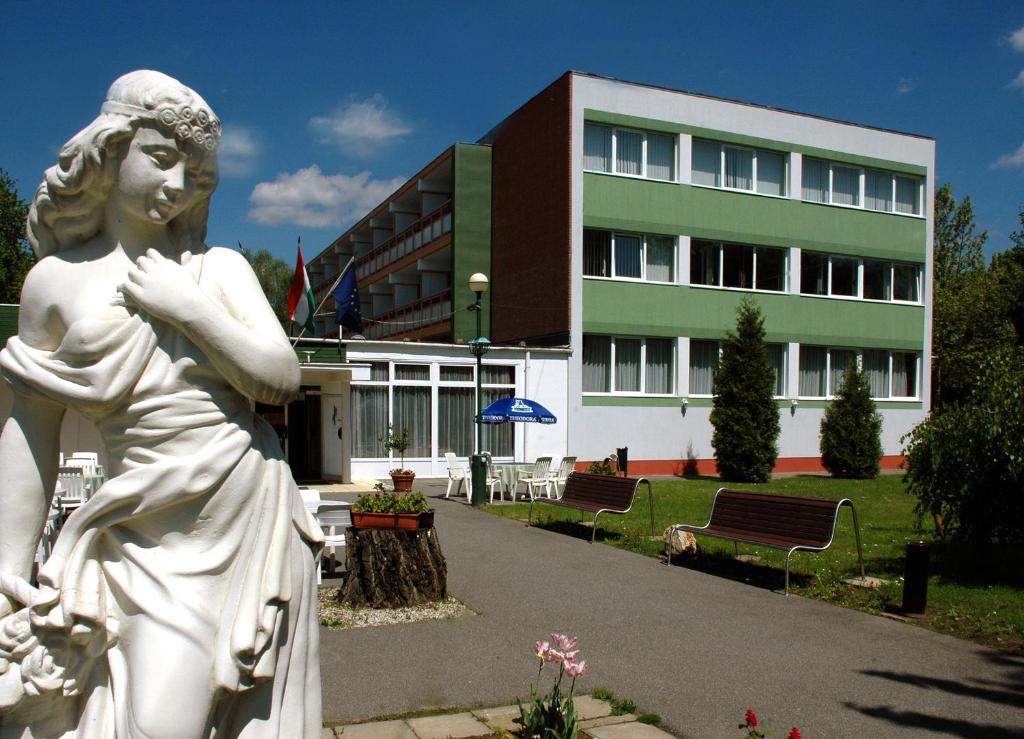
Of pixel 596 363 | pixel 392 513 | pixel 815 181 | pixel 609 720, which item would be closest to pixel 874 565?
pixel 392 513

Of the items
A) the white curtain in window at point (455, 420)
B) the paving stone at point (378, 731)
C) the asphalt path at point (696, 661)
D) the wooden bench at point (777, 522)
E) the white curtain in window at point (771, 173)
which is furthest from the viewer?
the white curtain in window at point (771, 173)

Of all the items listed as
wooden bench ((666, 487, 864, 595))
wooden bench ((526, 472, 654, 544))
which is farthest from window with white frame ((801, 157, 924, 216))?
wooden bench ((666, 487, 864, 595))

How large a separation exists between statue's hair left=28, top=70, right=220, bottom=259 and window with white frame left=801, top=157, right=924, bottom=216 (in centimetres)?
2923

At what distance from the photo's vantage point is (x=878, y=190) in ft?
101

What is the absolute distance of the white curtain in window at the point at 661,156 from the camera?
26656 mm

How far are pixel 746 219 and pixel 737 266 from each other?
155cm

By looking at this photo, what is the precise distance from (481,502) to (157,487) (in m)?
15.0

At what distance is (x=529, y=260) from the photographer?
2766cm

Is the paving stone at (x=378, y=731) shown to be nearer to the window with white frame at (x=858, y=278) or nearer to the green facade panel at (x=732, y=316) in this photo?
the green facade panel at (x=732, y=316)

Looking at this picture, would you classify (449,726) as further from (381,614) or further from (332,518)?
(332,518)

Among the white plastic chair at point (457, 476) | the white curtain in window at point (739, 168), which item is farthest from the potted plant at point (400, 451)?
the white curtain in window at point (739, 168)

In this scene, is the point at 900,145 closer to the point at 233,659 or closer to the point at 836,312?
the point at 836,312

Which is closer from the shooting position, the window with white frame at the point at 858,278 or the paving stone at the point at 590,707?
the paving stone at the point at 590,707

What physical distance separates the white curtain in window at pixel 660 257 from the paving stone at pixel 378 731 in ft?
74.3
